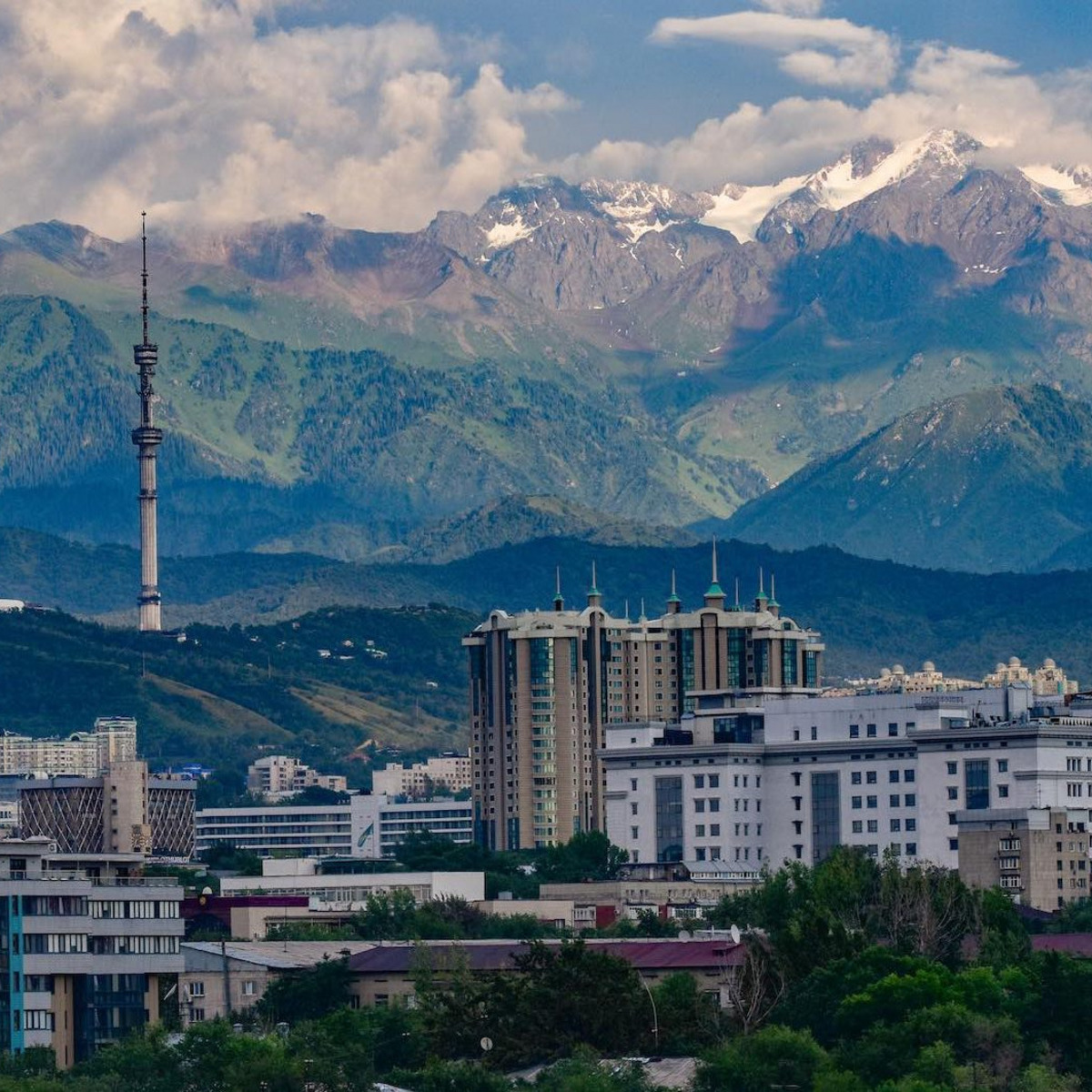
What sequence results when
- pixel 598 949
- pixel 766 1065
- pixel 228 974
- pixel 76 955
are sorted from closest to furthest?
pixel 766 1065 < pixel 76 955 < pixel 598 949 < pixel 228 974

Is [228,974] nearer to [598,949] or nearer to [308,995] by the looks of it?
[308,995]

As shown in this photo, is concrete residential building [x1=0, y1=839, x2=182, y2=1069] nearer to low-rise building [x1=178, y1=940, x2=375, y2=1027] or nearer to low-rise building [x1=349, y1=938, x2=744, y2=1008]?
low-rise building [x1=178, y1=940, x2=375, y2=1027]

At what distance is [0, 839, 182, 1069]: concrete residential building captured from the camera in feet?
504

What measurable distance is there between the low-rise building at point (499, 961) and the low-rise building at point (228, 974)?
250 centimetres

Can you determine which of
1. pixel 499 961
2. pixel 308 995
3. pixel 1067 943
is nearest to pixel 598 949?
pixel 499 961

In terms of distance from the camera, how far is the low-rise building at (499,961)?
168750 millimetres

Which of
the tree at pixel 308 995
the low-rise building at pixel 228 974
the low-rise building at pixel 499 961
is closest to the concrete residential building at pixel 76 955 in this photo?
the tree at pixel 308 995

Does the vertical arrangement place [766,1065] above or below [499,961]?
below

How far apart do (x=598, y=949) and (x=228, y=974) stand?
1643 cm

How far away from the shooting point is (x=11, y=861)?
157375 millimetres

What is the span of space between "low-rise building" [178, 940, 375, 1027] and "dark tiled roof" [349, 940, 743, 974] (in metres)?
2.14

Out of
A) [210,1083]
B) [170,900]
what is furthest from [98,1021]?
[210,1083]

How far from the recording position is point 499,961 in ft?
573

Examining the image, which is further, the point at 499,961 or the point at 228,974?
the point at 228,974
